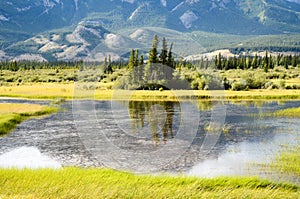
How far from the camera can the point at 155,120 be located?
4016 centimetres

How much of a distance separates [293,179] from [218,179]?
356 cm

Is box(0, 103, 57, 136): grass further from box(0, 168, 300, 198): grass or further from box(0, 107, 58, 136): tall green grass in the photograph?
box(0, 168, 300, 198): grass

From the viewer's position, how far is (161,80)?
81.7 meters

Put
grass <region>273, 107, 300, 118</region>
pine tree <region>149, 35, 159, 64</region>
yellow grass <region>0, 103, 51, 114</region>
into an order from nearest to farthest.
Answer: grass <region>273, 107, 300, 118</region>
yellow grass <region>0, 103, 51, 114</region>
pine tree <region>149, 35, 159, 64</region>

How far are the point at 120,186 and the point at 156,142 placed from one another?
13179 mm

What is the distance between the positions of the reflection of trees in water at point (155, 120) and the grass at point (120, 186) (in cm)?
1084

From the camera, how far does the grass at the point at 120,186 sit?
14.2 meters

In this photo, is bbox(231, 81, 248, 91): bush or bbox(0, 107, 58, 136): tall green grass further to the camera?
bbox(231, 81, 248, 91): bush

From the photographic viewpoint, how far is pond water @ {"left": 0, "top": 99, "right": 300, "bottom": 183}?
Answer: 871 inches

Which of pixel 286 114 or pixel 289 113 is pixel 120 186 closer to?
pixel 286 114

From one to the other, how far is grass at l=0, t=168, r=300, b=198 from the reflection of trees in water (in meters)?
10.8

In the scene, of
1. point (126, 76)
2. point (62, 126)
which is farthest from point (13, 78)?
point (62, 126)

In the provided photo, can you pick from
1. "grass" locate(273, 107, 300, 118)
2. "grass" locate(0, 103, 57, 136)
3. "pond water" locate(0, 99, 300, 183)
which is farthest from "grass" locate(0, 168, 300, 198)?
"grass" locate(273, 107, 300, 118)

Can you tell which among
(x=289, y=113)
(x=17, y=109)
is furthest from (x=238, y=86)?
(x=17, y=109)
